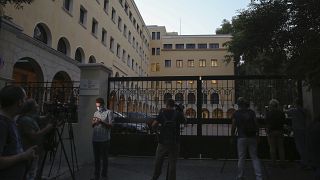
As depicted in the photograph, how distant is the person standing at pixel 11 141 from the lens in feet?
10.8

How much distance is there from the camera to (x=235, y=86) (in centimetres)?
1182

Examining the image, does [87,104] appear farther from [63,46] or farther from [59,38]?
[63,46]

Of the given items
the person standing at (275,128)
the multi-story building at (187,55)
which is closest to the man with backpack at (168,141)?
the person standing at (275,128)

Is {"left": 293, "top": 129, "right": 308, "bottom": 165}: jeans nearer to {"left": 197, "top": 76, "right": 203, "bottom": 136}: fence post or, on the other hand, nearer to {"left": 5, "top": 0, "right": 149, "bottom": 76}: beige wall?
{"left": 197, "top": 76, "right": 203, "bottom": 136}: fence post

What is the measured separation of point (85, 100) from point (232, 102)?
482cm

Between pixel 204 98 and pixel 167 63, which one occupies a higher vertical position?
pixel 167 63

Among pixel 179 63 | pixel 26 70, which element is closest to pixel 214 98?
pixel 26 70

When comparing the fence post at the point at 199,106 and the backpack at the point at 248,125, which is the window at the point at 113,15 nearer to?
the fence post at the point at 199,106

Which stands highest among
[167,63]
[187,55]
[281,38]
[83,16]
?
[187,55]

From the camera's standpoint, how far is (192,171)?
9.65 metres

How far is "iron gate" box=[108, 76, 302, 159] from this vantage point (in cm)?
1144

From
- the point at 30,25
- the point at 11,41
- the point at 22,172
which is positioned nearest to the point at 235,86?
the point at 11,41

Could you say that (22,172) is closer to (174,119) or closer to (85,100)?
(174,119)

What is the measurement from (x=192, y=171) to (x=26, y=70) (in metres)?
17.8
